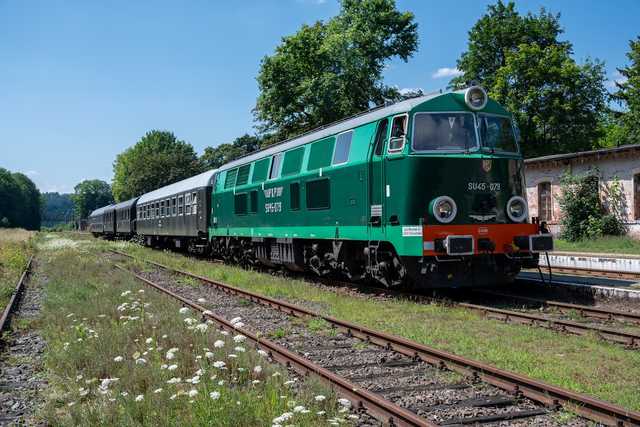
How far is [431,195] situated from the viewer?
10.2 meters

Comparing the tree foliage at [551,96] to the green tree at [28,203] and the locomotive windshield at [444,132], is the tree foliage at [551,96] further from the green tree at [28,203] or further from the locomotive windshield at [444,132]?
the green tree at [28,203]

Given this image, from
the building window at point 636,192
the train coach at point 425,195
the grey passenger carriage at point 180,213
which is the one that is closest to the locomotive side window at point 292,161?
the train coach at point 425,195

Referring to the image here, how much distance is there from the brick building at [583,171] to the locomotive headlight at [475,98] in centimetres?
1409

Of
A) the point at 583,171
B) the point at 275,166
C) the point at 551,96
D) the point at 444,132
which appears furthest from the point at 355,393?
the point at 551,96

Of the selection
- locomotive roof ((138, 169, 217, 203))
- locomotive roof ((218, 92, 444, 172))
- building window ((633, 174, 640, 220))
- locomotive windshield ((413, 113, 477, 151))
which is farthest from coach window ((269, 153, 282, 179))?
building window ((633, 174, 640, 220))

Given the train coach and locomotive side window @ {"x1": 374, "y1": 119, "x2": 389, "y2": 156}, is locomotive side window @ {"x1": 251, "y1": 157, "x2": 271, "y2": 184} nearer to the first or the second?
the train coach

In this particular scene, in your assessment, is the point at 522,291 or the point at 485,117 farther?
the point at 522,291

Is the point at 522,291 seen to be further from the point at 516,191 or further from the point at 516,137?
the point at 516,137

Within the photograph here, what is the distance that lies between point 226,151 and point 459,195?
81.4m

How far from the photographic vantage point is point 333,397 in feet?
16.8

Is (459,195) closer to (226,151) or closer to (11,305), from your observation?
(11,305)

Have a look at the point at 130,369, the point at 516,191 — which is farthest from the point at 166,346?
the point at 516,191

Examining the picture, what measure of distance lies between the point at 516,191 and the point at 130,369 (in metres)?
7.67

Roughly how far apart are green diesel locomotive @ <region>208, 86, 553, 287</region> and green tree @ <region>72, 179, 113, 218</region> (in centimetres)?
15161
